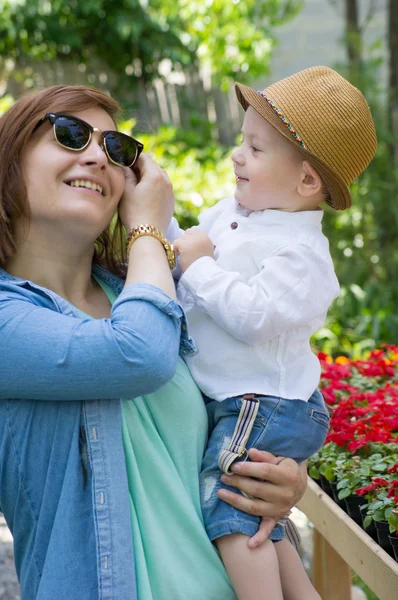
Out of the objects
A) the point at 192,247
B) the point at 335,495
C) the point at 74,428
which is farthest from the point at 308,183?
the point at 335,495

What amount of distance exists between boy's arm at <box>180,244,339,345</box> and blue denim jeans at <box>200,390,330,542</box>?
0.60ft

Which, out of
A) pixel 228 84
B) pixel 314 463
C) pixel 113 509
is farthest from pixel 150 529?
pixel 228 84

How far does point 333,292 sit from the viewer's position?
2006 mm

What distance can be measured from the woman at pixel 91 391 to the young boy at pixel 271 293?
0.19 ft

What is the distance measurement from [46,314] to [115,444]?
0.32 meters

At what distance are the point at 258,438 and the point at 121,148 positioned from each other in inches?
31.6

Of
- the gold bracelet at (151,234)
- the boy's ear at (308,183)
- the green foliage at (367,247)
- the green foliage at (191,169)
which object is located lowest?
the green foliage at (367,247)

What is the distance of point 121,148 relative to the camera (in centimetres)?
200

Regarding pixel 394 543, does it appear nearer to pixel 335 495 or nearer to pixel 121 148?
pixel 335 495

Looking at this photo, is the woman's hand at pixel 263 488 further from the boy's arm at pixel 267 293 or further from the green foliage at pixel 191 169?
the green foliage at pixel 191 169

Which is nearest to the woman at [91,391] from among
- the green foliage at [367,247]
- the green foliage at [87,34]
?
the green foliage at [367,247]

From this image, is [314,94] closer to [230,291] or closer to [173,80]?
[230,291]

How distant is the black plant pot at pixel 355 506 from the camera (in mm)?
2486

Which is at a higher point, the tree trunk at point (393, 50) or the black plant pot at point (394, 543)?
the tree trunk at point (393, 50)
